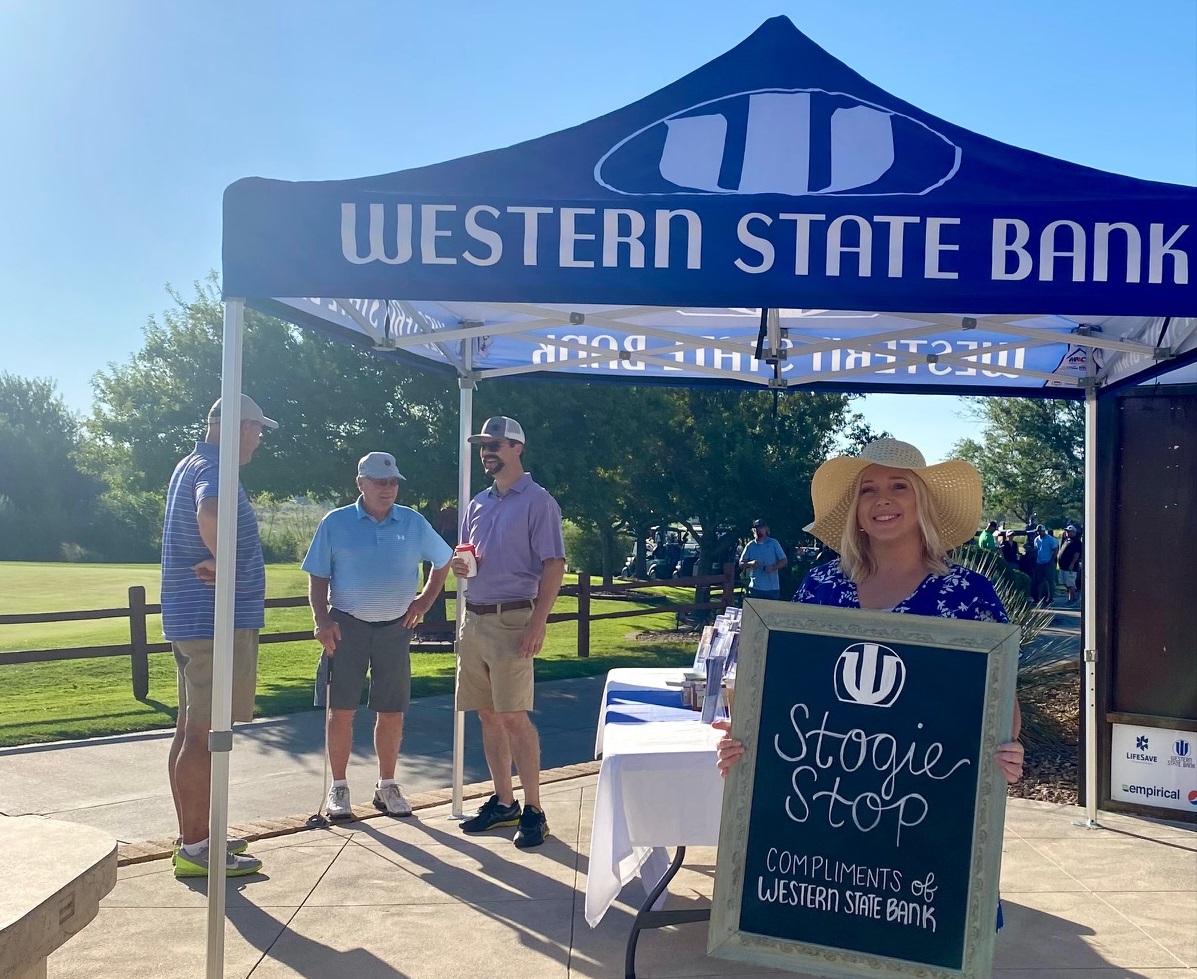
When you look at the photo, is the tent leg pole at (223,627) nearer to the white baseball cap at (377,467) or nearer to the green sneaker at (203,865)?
the green sneaker at (203,865)

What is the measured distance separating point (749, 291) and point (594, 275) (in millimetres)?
445

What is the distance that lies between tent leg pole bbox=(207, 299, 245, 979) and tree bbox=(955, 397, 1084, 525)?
3240cm

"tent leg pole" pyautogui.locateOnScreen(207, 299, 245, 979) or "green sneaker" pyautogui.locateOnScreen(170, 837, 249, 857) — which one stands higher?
"tent leg pole" pyautogui.locateOnScreen(207, 299, 245, 979)

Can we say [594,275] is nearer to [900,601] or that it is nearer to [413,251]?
[413,251]

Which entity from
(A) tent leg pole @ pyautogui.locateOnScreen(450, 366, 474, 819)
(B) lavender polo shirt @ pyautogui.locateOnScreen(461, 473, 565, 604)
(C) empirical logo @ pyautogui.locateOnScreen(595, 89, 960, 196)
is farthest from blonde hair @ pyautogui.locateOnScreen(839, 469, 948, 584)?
(A) tent leg pole @ pyautogui.locateOnScreen(450, 366, 474, 819)

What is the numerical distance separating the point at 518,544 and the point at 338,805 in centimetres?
167

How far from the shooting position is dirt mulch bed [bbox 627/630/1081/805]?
243 inches

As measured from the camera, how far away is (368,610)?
5.39 metres

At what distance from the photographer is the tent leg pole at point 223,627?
3.22 metres

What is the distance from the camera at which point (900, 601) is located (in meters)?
2.79

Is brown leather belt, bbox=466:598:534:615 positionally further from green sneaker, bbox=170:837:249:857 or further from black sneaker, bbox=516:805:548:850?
green sneaker, bbox=170:837:249:857

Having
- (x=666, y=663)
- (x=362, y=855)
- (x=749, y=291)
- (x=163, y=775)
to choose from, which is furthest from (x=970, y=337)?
(x=666, y=663)

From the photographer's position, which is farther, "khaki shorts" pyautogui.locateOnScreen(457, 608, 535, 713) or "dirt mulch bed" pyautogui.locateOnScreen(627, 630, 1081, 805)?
"dirt mulch bed" pyautogui.locateOnScreen(627, 630, 1081, 805)

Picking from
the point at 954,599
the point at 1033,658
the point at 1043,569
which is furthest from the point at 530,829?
the point at 1043,569
